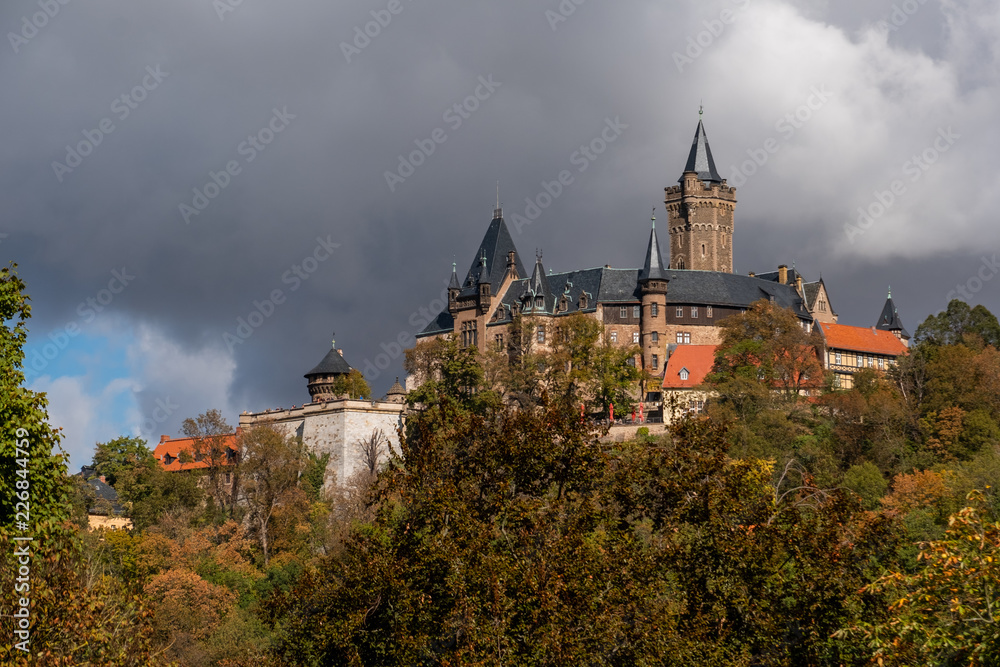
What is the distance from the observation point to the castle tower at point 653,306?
89.6m

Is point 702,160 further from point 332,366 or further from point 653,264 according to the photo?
point 332,366

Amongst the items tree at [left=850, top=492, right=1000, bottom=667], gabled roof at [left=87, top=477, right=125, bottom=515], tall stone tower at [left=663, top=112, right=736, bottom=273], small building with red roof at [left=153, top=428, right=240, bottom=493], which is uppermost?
tall stone tower at [left=663, top=112, right=736, bottom=273]

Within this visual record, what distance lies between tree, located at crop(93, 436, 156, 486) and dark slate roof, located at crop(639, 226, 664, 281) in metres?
36.1

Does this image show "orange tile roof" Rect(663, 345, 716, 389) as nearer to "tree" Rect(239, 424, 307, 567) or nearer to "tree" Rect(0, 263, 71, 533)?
"tree" Rect(239, 424, 307, 567)

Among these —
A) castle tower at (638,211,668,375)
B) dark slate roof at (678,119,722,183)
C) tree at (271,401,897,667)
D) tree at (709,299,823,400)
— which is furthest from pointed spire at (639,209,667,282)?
tree at (271,401,897,667)

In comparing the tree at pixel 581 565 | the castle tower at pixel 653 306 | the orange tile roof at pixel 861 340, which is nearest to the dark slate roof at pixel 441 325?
the castle tower at pixel 653 306

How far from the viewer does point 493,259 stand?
3716 inches

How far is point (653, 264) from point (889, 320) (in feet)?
99.5

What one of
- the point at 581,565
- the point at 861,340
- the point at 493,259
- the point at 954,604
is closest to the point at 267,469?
the point at 493,259

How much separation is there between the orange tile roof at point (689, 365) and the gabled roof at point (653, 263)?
679 centimetres

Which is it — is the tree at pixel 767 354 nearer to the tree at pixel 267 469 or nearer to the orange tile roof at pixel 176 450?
the tree at pixel 267 469

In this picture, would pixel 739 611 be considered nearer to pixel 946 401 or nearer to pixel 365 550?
pixel 365 550

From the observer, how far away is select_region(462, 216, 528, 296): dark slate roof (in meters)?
93.2

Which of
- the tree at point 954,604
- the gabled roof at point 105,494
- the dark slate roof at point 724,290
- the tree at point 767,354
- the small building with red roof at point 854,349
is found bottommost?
the tree at point 954,604
